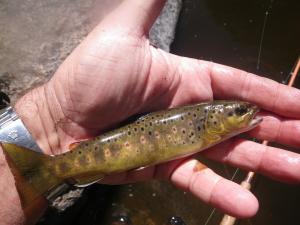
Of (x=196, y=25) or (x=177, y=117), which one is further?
(x=196, y=25)

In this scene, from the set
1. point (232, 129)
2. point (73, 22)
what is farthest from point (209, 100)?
point (73, 22)

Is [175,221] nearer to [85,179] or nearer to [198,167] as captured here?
[198,167]

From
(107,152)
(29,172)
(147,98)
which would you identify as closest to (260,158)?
(147,98)

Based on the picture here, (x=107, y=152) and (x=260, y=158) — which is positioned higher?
(x=260, y=158)

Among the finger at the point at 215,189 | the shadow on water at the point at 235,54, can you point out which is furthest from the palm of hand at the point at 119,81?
the shadow on water at the point at 235,54

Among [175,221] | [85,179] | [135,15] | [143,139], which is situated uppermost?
[135,15]

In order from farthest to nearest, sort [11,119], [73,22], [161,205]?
[73,22], [161,205], [11,119]

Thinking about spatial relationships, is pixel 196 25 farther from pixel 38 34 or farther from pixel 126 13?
pixel 126 13
